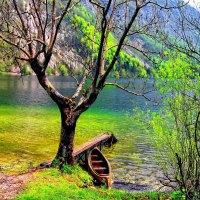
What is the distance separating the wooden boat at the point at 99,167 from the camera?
791 inches

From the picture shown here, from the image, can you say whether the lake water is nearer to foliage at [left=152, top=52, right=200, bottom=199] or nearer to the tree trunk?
the tree trunk

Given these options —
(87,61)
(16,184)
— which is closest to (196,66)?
(87,61)

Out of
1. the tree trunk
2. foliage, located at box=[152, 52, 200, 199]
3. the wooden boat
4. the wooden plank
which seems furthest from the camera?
the wooden plank

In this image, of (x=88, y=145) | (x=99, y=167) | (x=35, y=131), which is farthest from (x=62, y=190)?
(x=35, y=131)

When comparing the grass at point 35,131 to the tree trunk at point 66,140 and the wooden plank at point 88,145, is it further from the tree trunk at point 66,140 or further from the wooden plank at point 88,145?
the tree trunk at point 66,140

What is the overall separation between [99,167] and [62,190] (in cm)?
872

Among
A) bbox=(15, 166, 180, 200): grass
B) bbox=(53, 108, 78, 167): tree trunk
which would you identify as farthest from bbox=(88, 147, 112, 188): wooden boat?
bbox=(53, 108, 78, 167): tree trunk

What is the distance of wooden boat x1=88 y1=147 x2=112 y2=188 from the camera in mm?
20098

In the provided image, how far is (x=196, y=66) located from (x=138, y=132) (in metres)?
27.5

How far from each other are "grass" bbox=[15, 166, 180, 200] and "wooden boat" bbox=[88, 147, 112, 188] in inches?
95.4

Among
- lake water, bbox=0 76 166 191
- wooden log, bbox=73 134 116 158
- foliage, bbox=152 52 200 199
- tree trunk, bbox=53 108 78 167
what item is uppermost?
foliage, bbox=152 52 200 199

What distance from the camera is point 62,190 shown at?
14.1m

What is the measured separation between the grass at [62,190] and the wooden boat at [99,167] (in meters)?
2.42

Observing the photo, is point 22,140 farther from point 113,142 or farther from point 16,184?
point 16,184
